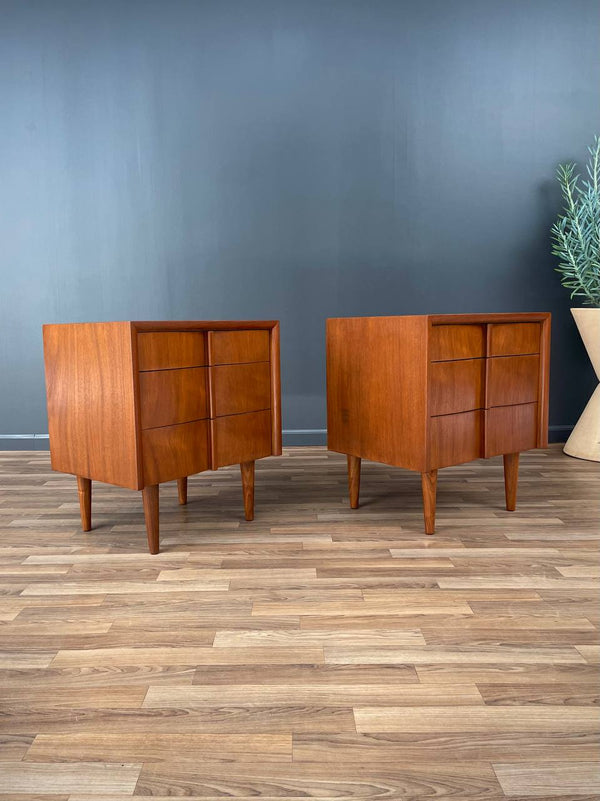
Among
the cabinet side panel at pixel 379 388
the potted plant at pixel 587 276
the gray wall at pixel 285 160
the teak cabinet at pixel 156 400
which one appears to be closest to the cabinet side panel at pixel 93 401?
the teak cabinet at pixel 156 400

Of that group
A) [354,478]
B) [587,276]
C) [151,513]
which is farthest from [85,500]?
[587,276]

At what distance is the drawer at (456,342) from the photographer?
5.84ft

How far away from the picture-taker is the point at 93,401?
1.75 meters

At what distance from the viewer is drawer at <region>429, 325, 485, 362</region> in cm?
178

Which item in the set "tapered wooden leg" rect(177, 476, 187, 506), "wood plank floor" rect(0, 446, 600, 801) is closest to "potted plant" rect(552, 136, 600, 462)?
"wood plank floor" rect(0, 446, 600, 801)

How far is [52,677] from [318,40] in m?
3.05

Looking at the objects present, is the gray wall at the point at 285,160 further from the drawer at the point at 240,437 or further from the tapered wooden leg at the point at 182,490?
the drawer at the point at 240,437

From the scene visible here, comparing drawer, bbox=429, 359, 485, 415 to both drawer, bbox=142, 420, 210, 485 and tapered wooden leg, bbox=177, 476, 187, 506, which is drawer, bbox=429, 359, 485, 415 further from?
tapered wooden leg, bbox=177, 476, 187, 506

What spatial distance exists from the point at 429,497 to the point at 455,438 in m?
0.19

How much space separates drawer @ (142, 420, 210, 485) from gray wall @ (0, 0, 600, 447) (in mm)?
1480

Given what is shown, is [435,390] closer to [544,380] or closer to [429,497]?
[429,497]

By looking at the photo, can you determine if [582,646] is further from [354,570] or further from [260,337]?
[260,337]

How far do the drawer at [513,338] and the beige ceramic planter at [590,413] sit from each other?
0.96 m

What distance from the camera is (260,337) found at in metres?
1.98
